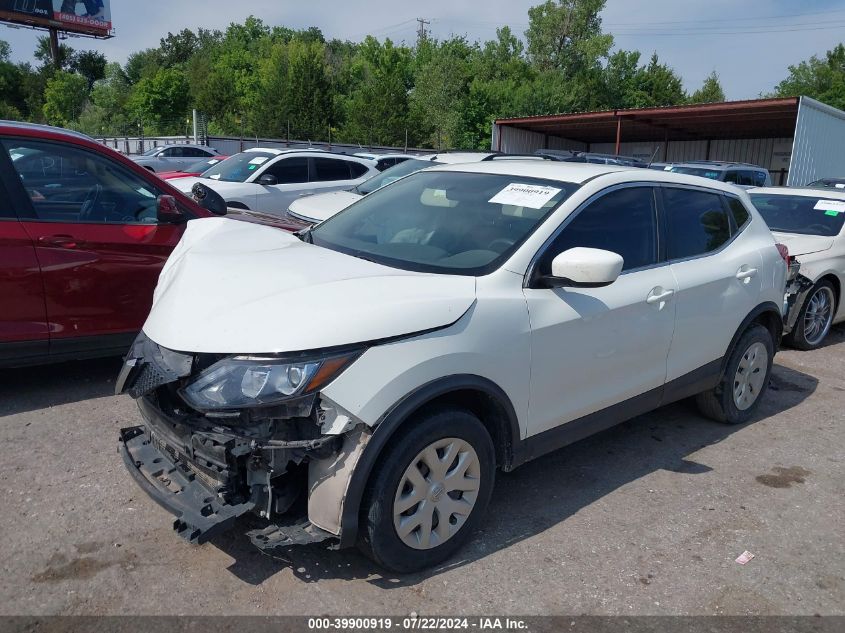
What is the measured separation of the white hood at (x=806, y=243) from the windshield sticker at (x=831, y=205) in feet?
1.91

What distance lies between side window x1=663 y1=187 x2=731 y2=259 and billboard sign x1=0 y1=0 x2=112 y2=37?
6797 centimetres

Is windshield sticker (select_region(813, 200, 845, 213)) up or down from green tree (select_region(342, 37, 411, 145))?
down

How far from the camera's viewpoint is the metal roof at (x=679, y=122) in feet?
73.6

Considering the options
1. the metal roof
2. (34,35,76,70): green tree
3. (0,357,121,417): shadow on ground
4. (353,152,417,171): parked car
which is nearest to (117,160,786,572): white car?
(0,357,121,417): shadow on ground

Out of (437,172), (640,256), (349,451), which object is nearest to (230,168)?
(437,172)

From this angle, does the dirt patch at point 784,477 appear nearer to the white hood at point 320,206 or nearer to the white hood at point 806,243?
the white hood at point 806,243

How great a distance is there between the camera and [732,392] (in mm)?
4867

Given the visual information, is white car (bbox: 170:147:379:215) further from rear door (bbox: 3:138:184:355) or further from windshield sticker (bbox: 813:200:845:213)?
windshield sticker (bbox: 813:200:845:213)

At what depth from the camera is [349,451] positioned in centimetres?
271

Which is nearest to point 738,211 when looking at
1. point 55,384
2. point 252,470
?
point 252,470

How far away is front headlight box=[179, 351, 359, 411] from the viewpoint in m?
2.62

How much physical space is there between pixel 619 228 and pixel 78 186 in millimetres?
3687

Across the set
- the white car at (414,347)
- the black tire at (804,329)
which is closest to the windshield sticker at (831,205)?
the black tire at (804,329)

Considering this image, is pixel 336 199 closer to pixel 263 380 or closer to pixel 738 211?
pixel 738 211
